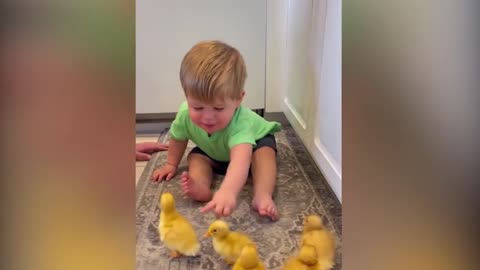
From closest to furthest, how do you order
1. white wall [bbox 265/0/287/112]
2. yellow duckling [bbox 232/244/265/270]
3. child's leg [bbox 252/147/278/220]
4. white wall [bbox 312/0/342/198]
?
1. yellow duckling [bbox 232/244/265/270]
2. white wall [bbox 312/0/342/198]
3. child's leg [bbox 252/147/278/220]
4. white wall [bbox 265/0/287/112]

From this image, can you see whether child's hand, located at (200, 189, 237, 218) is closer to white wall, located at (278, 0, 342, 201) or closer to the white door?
white wall, located at (278, 0, 342, 201)

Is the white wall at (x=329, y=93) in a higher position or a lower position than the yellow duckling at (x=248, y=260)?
higher

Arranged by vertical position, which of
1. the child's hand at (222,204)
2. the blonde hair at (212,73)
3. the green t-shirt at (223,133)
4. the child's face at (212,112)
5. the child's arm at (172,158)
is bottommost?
the child's hand at (222,204)

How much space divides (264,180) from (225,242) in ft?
0.76

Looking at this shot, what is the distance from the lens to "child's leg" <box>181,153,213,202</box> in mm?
842

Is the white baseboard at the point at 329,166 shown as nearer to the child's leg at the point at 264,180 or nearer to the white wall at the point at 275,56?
the child's leg at the point at 264,180

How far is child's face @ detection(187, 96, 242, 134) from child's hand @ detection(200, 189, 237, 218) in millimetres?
139

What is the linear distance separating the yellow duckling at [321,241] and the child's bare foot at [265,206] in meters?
0.09

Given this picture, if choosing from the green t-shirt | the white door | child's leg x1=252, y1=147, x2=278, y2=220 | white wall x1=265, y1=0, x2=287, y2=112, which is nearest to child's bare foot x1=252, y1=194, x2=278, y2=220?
child's leg x1=252, y1=147, x2=278, y2=220

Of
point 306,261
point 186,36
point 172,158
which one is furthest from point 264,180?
point 186,36

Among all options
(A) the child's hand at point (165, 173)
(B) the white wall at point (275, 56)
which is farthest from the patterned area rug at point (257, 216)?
(B) the white wall at point (275, 56)

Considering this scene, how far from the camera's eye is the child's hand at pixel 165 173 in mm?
906

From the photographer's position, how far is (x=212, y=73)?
840 millimetres

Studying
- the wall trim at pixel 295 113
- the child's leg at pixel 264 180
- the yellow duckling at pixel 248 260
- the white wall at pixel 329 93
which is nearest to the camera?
the yellow duckling at pixel 248 260
